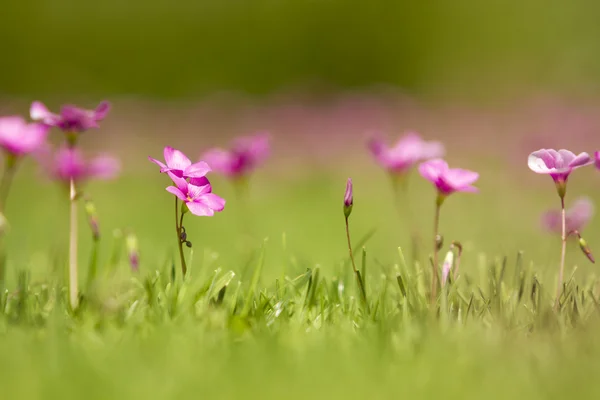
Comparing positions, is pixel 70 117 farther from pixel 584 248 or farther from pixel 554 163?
pixel 584 248

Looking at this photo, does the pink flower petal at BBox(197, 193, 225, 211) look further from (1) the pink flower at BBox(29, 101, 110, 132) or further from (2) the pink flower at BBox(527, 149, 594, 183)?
(2) the pink flower at BBox(527, 149, 594, 183)

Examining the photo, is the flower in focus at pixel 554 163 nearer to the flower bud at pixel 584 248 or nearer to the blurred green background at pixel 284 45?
the flower bud at pixel 584 248

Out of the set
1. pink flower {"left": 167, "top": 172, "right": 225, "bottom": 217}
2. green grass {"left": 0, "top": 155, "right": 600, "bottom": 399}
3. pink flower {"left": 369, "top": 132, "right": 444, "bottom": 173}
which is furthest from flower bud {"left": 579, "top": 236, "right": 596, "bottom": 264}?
pink flower {"left": 167, "top": 172, "right": 225, "bottom": 217}

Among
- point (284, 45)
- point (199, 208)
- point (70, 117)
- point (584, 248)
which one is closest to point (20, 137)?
point (70, 117)

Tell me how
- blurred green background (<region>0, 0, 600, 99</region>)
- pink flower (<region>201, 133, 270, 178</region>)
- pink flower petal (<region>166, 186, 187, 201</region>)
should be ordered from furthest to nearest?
blurred green background (<region>0, 0, 600, 99</region>) < pink flower (<region>201, 133, 270, 178</region>) < pink flower petal (<region>166, 186, 187, 201</region>)

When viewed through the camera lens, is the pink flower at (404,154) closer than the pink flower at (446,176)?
No

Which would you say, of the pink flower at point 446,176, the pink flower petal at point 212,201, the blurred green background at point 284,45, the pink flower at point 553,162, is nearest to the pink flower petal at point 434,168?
the pink flower at point 446,176

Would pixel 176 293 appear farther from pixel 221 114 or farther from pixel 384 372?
pixel 221 114
